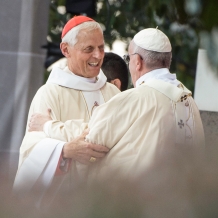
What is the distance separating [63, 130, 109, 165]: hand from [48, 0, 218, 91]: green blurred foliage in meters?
0.62

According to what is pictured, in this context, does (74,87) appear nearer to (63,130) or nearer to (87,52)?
(87,52)

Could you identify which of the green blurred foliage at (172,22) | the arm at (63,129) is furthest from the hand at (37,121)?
the green blurred foliage at (172,22)

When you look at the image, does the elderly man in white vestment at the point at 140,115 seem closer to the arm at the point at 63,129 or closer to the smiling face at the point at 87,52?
the arm at the point at 63,129

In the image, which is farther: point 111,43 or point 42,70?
point 111,43

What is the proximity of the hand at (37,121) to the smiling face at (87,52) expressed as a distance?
501mm

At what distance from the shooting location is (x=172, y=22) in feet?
3.85

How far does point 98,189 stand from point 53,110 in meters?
2.78

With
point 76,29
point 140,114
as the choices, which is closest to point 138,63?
point 140,114

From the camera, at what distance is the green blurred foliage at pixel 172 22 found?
96 centimetres

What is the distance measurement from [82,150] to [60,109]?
69cm

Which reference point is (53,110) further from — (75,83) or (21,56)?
(21,56)

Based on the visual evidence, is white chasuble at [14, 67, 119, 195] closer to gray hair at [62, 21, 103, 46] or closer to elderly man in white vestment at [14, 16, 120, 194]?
elderly man in white vestment at [14, 16, 120, 194]

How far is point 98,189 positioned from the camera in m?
0.70

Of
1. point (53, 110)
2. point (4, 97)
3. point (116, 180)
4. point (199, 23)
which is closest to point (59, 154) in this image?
point (53, 110)
